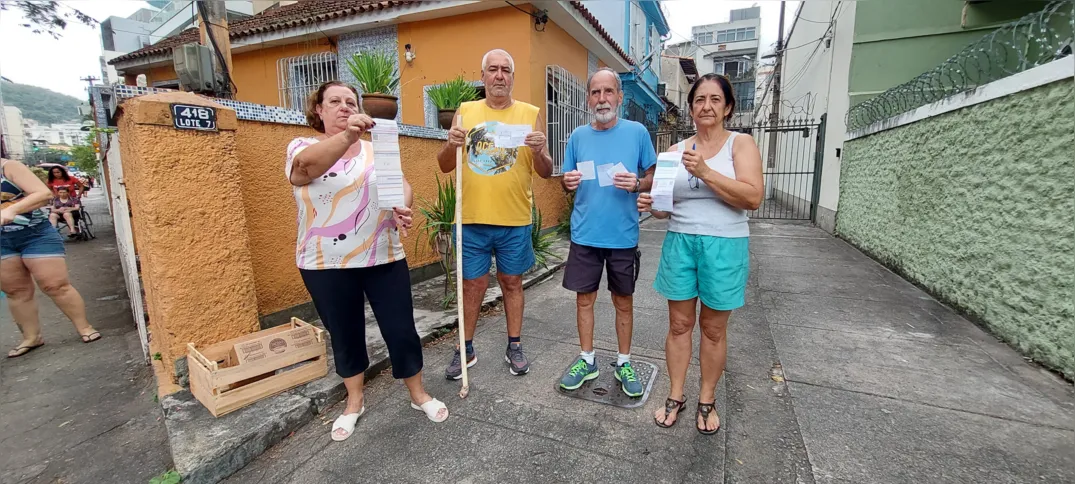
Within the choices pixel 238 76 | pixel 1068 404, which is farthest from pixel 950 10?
pixel 238 76

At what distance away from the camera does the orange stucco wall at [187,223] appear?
230cm

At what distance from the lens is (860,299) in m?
4.28

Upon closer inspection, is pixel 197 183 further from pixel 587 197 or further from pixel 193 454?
pixel 587 197

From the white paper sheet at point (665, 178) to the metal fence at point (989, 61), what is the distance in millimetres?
2524

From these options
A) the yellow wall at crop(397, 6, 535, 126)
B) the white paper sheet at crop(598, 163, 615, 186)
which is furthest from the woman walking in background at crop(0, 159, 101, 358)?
the yellow wall at crop(397, 6, 535, 126)

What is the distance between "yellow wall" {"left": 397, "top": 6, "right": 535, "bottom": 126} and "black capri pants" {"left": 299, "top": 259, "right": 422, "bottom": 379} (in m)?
5.02

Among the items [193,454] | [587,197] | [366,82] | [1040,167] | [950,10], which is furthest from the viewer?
[950,10]

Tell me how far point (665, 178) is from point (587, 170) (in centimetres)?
56

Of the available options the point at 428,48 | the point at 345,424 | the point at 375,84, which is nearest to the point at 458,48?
the point at 428,48

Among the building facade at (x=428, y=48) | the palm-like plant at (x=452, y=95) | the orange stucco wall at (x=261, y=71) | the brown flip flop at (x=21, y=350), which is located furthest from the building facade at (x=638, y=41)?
the brown flip flop at (x=21, y=350)

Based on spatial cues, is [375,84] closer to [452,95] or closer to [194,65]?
[452,95]

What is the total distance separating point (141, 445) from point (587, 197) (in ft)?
8.95

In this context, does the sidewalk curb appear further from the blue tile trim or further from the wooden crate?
the blue tile trim

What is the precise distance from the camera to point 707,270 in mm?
2117
